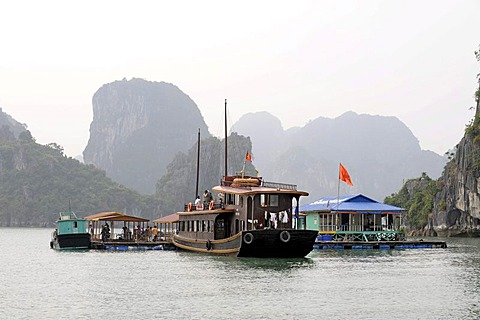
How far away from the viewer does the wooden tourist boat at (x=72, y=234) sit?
50.0 metres

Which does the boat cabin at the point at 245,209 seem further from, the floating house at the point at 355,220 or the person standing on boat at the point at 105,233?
the floating house at the point at 355,220

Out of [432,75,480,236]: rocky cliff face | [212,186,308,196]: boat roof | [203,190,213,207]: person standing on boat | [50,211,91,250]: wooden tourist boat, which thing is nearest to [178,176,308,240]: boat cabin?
[212,186,308,196]: boat roof

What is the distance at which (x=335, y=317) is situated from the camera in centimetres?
1930

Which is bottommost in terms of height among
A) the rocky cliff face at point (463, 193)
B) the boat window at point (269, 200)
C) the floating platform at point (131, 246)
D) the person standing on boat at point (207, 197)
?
the floating platform at point (131, 246)

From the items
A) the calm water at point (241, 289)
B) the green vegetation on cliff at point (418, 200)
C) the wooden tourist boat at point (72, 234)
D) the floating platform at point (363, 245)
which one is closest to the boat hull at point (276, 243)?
the calm water at point (241, 289)

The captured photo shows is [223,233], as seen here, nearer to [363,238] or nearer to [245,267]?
[245,267]

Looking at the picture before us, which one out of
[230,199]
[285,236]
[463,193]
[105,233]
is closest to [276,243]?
[285,236]

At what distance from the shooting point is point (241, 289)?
2447 centimetres

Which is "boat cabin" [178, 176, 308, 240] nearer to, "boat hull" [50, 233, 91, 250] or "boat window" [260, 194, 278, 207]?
"boat window" [260, 194, 278, 207]

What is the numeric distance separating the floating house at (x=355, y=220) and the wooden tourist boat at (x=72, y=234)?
18361 mm

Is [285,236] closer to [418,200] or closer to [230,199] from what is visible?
[230,199]

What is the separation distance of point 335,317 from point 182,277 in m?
11.2

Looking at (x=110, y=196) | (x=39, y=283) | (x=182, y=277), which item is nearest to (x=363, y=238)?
(x=182, y=277)

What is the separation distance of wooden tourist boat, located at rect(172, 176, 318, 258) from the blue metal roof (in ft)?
44.4
